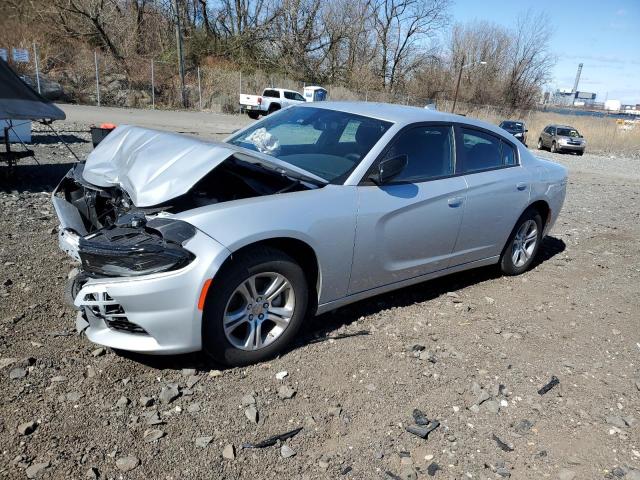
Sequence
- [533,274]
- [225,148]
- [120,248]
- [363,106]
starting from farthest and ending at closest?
[533,274], [363,106], [225,148], [120,248]

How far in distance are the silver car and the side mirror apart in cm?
1

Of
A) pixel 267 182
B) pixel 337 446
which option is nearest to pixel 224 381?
pixel 337 446

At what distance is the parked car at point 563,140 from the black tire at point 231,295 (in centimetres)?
2697

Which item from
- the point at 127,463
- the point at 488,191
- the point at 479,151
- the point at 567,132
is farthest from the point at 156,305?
the point at 567,132

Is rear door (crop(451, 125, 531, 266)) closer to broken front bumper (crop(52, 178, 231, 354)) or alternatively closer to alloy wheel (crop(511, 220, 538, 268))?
alloy wheel (crop(511, 220, 538, 268))

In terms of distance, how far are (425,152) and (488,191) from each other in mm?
792

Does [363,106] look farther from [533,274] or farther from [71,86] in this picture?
[71,86]

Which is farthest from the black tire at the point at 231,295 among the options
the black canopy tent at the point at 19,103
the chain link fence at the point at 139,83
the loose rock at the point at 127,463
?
the chain link fence at the point at 139,83

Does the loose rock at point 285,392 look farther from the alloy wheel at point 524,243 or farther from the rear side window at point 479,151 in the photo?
the alloy wheel at point 524,243

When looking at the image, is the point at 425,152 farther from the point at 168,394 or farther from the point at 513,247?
the point at 168,394

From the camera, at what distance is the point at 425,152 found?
413 cm

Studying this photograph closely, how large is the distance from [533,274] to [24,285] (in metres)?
4.88

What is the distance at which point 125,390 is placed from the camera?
9.38 ft

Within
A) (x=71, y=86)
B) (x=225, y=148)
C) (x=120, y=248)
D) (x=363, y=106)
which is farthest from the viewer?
(x=71, y=86)
